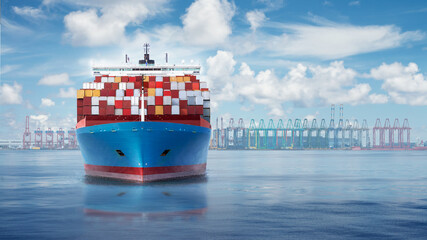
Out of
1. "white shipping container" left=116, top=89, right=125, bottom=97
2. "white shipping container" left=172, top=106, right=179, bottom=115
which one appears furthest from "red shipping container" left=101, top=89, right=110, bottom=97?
"white shipping container" left=172, top=106, right=179, bottom=115

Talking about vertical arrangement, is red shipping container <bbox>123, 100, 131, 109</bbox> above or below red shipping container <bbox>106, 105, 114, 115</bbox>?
above

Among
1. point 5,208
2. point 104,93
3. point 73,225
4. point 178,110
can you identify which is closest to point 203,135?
point 178,110

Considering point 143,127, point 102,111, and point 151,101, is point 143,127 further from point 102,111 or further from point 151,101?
point 102,111

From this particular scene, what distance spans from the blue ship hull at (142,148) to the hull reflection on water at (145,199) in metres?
0.94

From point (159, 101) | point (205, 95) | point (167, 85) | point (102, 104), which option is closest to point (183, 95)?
point (159, 101)

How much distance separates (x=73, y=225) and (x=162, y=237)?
448 centimetres

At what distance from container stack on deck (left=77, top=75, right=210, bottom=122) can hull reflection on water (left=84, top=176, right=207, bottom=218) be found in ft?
19.2

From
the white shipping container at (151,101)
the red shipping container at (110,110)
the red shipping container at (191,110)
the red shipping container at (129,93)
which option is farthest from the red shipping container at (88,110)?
the red shipping container at (191,110)

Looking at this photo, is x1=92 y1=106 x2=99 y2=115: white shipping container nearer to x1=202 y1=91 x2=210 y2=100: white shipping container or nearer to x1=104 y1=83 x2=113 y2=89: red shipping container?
x1=104 y1=83 x2=113 y2=89: red shipping container

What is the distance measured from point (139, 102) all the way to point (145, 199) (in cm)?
1385

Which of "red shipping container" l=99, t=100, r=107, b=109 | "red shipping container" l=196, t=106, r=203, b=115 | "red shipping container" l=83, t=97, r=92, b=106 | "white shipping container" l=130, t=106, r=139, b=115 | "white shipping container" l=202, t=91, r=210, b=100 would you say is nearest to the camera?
"white shipping container" l=130, t=106, r=139, b=115

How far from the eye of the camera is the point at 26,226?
1825 cm

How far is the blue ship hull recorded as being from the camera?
32750 mm

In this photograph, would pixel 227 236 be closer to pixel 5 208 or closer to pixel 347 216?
pixel 347 216
